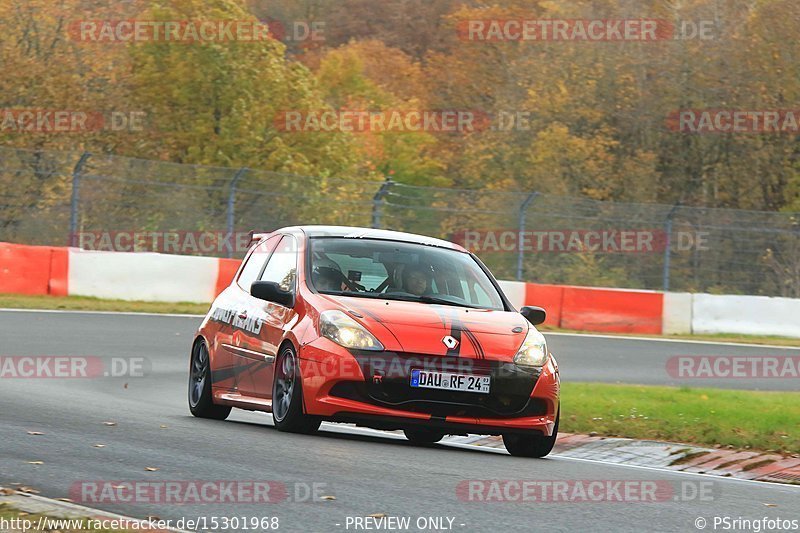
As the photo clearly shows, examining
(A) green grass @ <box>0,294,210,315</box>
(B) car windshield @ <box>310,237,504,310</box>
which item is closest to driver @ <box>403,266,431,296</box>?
(B) car windshield @ <box>310,237,504,310</box>

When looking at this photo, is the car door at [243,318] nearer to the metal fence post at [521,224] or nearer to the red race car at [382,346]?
the red race car at [382,346]

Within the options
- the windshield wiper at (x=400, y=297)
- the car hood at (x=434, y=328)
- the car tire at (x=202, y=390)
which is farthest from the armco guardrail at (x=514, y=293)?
the car hood at (x=434, y=328)

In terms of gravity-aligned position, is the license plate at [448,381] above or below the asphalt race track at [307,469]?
above

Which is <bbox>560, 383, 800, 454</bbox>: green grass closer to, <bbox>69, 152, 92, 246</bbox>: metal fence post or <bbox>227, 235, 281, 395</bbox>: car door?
<bbox>227, 235, 281, 395</bbox>: car door

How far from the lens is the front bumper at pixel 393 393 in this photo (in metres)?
9.59

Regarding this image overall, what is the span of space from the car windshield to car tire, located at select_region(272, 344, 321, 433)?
61cm

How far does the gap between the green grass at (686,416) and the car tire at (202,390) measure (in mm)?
2891

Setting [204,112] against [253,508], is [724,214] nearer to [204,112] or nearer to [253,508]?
[204,112]

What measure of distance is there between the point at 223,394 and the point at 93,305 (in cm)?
1235

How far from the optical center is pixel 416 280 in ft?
35.5

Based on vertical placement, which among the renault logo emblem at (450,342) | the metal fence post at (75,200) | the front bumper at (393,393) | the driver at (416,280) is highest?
the metal fence post at (75,200)

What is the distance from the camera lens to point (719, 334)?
87.1ft

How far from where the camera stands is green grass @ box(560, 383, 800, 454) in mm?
11711

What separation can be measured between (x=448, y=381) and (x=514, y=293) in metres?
16.3
